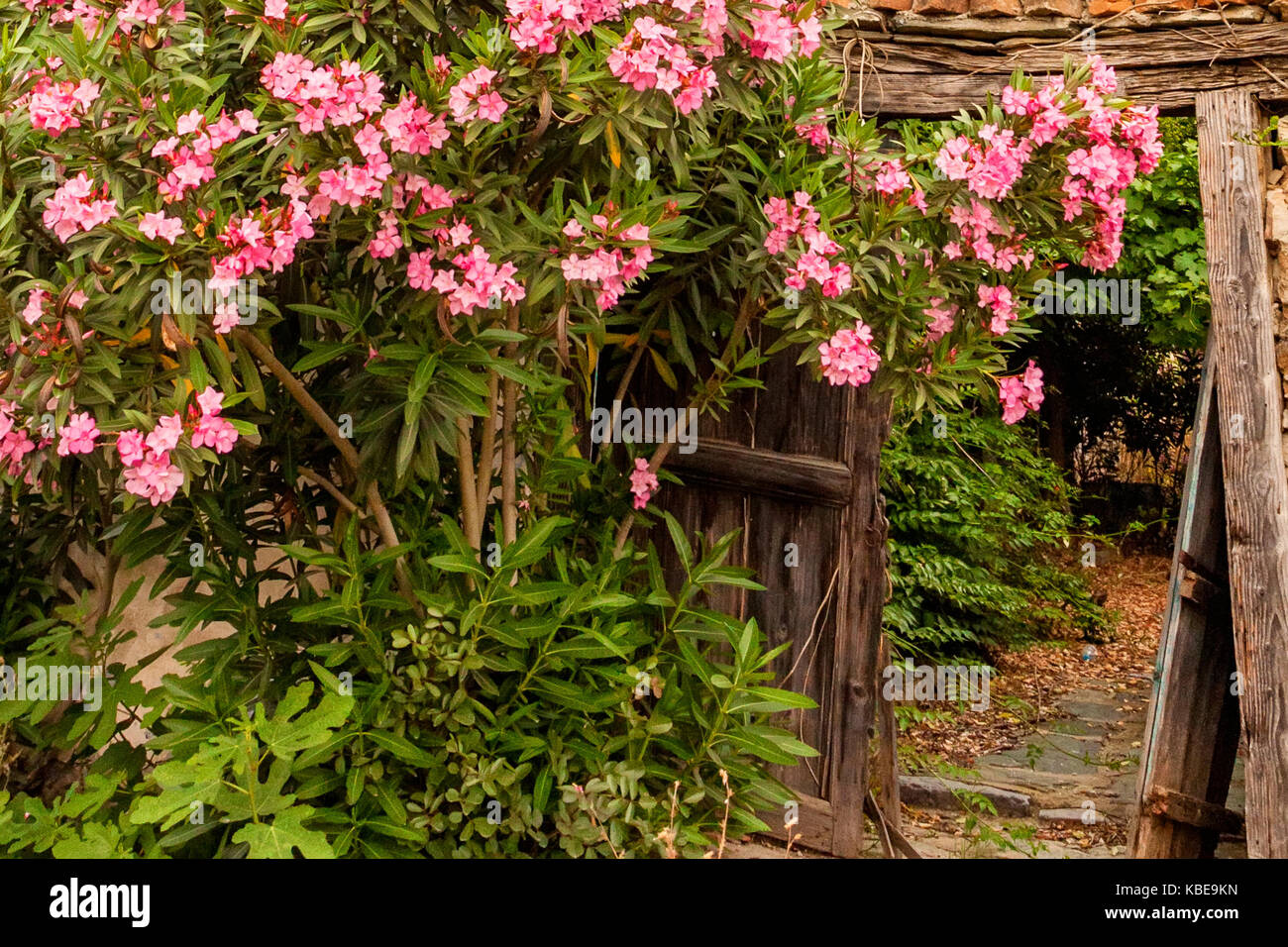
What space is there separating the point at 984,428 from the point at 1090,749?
2.16 m

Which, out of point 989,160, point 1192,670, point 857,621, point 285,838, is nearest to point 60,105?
point 285,838

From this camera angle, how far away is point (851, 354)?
3.25 metres

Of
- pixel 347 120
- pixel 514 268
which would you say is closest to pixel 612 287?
pixel 514 268

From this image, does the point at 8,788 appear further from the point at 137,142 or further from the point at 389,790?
the point at 137,142

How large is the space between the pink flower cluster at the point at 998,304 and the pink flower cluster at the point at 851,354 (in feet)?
1.19

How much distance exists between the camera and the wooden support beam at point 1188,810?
12.6 ft

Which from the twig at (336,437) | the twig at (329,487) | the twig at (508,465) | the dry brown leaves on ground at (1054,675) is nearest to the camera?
the twig at (336,437)

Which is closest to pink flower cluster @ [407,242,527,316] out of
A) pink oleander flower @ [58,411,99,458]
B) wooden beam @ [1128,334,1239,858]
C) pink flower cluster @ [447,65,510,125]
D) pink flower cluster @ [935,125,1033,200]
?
pink flower cluster @ [447,65,510,125]

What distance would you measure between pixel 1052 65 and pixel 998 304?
960 mm

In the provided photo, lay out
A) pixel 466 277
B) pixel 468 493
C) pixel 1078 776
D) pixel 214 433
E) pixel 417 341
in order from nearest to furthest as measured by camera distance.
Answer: pixel 214 433 → pixel 466 277 → pixel 417 341 → pixel 468 493 → pixel 1078 776

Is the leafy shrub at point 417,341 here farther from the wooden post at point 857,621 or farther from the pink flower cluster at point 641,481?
the wooden post at point 857,621

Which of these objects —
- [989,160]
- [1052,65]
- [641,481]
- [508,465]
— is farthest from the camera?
[641,481]

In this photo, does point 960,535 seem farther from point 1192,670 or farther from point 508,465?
point 508,465

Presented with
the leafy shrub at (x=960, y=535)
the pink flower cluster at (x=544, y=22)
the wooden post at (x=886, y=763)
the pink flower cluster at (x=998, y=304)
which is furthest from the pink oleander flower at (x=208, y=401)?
the leafy shrub at (x=960, y=535)
